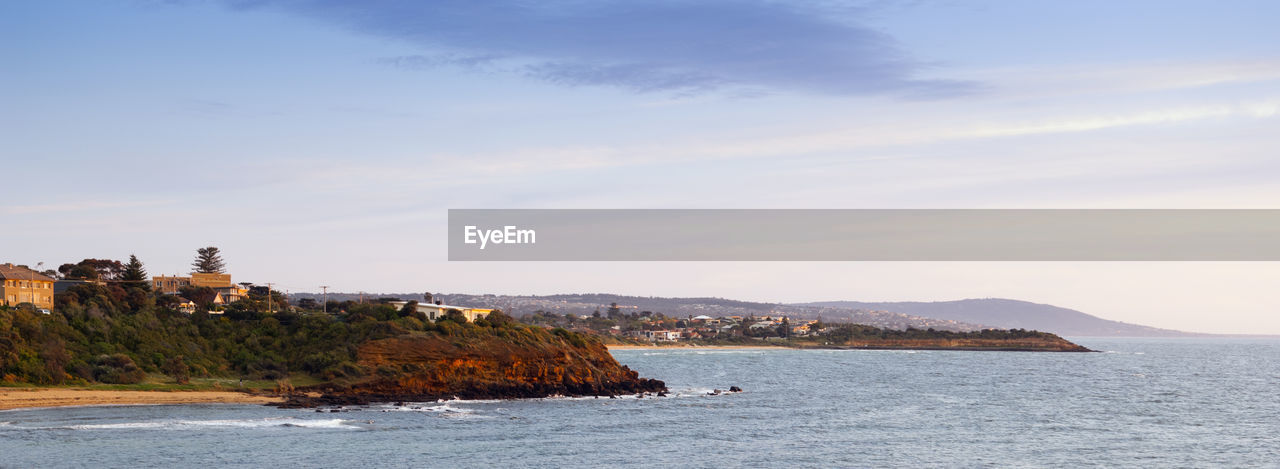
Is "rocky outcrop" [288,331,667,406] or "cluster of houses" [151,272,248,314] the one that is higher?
"cluster of houses" [151,272,248,314]

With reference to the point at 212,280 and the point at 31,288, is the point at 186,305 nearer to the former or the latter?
the point at 31,288

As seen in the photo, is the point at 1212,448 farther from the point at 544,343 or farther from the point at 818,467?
the point at 544,343

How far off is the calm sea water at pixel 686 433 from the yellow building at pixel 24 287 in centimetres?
3979

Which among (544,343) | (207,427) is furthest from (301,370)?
(207,427)

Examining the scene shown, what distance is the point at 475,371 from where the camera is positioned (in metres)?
81.8

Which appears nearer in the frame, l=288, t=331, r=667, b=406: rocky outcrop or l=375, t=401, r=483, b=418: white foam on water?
l=375, t=401, r=483, b=418: white foam on water

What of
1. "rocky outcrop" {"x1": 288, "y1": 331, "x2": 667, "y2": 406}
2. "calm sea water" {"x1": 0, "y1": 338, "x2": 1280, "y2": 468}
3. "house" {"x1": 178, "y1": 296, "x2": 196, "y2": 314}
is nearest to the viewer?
"calm sea water" {"x1": 0, "y1": 338, "x2": 1280, "y2": 468}

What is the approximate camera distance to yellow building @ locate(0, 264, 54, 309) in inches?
3758

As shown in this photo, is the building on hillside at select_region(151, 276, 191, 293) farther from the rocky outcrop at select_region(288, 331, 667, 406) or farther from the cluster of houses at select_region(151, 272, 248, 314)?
the rocky outcrop at select_region(288, 331, 667, 406)

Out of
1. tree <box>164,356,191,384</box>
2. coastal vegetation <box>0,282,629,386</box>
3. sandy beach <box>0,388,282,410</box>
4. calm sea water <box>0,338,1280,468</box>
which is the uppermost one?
coastal vegetation <box>0,282,629,386</box>

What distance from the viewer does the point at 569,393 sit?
8325cm

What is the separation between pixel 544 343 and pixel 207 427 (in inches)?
1425

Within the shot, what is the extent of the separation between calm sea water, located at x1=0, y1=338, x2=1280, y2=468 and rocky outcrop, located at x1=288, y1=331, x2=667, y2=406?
15.5 feet

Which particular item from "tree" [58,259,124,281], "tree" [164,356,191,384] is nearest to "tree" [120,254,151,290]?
"tree" [58,259,124,281]
